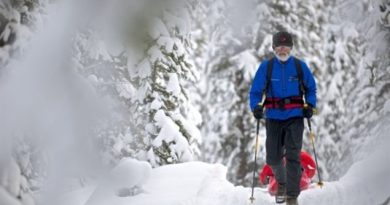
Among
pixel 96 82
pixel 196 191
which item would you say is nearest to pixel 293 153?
pixel 196 191

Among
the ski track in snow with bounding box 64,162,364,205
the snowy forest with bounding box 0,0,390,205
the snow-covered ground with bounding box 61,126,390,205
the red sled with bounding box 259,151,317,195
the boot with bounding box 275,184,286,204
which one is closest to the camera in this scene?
the snowy forest with bounding box 0,0,390,205

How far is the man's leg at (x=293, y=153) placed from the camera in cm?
656

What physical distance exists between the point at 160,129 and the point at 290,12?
9718mm

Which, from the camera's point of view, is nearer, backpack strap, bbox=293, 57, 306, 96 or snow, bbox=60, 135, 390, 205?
snow, bbox=60, 135, 390, 205

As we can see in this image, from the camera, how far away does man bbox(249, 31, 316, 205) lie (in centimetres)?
653

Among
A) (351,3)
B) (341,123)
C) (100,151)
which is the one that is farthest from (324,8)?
(100,151)

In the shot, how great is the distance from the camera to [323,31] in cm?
2114

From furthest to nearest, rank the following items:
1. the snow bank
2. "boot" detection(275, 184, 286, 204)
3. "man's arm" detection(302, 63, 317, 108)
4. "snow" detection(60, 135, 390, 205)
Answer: "boot" detection(275, 184, 286, 204) → "man's arm" detection(302, 63, 317, 108) → "snow" detection(60, 135, 390, 205) → the snow bank

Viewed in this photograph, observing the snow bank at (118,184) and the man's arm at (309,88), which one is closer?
the snow bank at (118,184)

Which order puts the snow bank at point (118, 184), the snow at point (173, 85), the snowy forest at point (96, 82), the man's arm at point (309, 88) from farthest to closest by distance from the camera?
the snow at point (173, 85)
the man's arm at point (309, 88)
the snow bank at point (118, 184)
the snowy forest at point (96, 82)

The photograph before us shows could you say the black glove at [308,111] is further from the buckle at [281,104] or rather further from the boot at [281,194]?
the boot at [281,194]

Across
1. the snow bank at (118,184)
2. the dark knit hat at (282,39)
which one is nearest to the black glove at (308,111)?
the dark knit hat at (282,39)

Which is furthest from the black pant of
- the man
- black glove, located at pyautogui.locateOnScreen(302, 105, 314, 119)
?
black glove, located at pyautogui.locateOnScreen(302, 105, 314, 119)

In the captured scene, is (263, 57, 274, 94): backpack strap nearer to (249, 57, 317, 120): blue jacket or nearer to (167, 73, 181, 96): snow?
(249, 57, 317, 120): blue jacket
